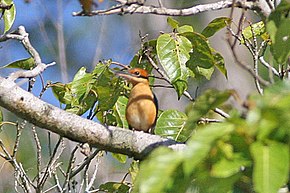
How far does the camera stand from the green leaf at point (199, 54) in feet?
7.09

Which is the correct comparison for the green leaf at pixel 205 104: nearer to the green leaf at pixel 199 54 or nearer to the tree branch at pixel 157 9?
the tree branch at pixel 157 9

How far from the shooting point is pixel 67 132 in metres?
1.74

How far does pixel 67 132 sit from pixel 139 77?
1008mm

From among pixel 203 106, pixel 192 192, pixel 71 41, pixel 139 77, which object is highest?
pixel 203 106

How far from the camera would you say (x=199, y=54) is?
2.18 metres

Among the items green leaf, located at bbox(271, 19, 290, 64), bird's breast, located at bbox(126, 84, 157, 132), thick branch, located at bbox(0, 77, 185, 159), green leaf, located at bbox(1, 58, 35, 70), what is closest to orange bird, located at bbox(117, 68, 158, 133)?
bird's breast, located at bbox(126, 84, 157, 132)

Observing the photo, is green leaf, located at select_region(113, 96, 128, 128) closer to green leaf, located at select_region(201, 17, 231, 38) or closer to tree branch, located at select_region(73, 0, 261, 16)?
green leaf, located at select_region(201, 17, 231, 38)

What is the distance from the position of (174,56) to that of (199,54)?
105 mm

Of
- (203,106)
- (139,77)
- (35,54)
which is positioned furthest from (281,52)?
(139,77)

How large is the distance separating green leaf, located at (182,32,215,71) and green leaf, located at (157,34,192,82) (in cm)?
3

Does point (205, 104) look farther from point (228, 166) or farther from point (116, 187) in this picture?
point (116, 187)

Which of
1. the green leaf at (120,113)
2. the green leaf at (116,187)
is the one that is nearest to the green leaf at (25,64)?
the green leaf at (120,113)

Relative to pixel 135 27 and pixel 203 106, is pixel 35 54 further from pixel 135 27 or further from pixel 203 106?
pixel 135 27

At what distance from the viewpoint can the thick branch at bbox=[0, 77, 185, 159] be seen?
1.72 meters
